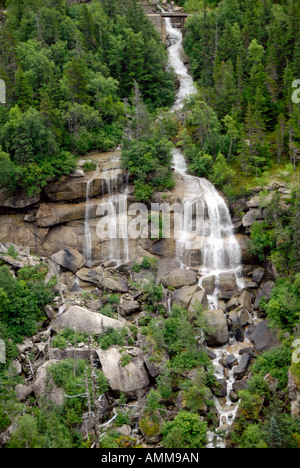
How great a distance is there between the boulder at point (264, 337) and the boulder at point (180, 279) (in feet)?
24.8

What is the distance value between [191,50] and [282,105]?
22.6 metres

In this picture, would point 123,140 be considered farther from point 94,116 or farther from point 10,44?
point 10,44

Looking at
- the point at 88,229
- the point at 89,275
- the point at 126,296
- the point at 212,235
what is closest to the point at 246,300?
the point at 212,235

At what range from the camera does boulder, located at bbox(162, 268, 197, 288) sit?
143 feet

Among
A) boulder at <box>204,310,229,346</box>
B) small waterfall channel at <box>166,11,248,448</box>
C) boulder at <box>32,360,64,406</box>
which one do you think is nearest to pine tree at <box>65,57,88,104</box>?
small waterfall channel at <box>166,11,248,448</box>

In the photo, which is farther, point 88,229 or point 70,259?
point 88,229

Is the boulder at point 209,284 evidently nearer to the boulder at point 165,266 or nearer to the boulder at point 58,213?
the boulder at point 165,266

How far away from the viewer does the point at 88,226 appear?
47844 mm

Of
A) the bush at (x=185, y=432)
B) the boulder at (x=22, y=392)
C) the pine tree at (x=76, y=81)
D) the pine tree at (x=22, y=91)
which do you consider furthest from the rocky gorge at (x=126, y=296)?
the pine tree at (x=22, y=91)

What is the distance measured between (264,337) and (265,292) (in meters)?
4.77

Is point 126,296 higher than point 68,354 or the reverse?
higher

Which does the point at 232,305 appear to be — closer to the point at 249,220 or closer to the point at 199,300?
the point at 199,300

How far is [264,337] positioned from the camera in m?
38.5

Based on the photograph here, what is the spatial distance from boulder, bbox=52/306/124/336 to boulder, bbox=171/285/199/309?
5.65m
